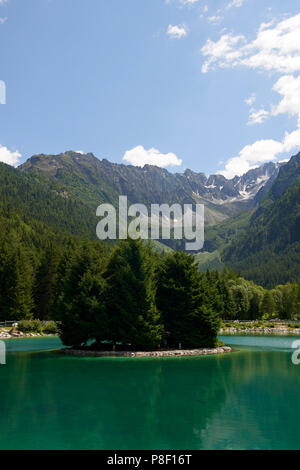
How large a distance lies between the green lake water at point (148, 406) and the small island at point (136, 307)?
27.7ft

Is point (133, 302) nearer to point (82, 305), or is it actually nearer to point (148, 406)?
point (82, 305)

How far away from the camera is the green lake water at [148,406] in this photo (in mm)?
17625

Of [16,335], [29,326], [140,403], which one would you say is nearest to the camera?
[140,403]

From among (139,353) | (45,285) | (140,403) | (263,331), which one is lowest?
(263,331)

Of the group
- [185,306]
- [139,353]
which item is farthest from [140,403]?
[185,306]

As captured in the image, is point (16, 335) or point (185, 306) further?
point (16, 335)

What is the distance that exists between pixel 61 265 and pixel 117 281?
4618 centimetres

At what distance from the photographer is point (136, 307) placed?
50656 mm

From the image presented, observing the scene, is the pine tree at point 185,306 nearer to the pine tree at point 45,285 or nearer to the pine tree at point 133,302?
the pine tree at point 133,302

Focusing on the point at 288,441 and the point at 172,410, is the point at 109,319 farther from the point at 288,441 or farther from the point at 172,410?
the point at 288,441

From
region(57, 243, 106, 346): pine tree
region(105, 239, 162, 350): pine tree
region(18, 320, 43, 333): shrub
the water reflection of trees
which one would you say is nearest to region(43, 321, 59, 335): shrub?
region(18, 320, 43, 333): shrub

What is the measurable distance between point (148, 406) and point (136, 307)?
87.8 feet
